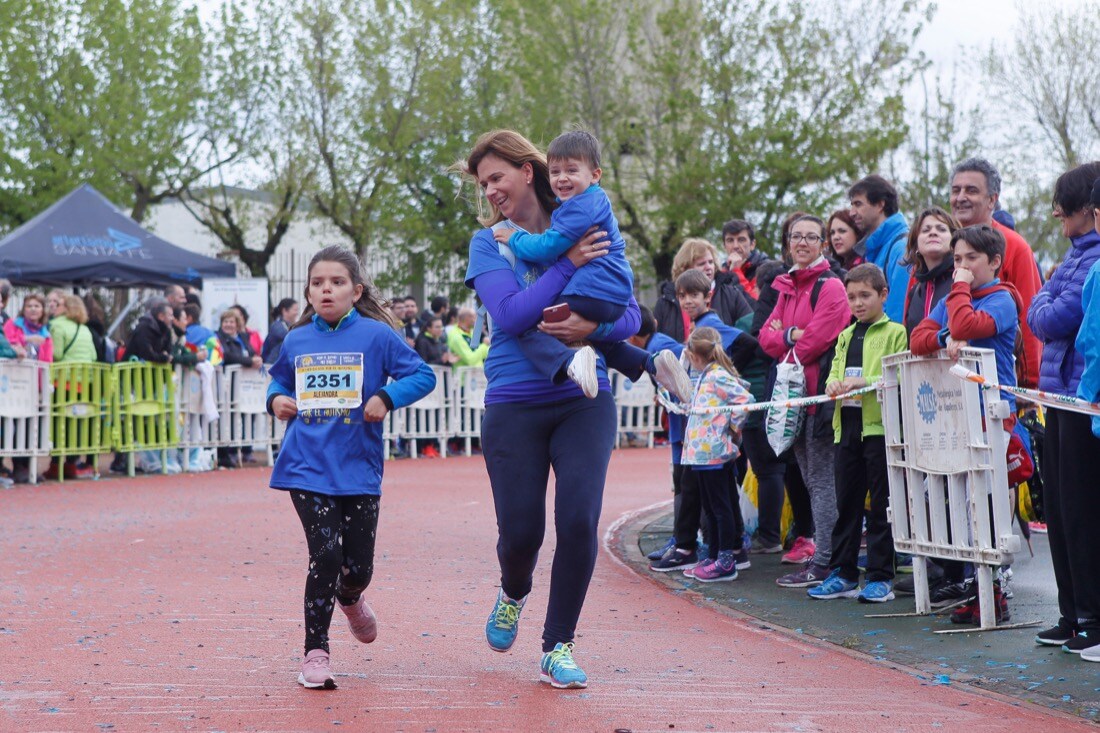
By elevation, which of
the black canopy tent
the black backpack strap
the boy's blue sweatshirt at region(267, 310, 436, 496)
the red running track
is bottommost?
the red running track

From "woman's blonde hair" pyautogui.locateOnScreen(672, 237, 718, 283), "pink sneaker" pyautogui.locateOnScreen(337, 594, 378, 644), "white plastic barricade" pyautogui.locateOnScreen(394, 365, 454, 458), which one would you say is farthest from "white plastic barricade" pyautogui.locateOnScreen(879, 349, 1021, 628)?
"white plastic barricade" pyautogui.locateOnScreen(394, 365, 454, 458)

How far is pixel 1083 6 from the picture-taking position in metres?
41.2

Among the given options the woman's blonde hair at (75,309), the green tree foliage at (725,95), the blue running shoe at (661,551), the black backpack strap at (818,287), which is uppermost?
the green tree foliage at (725,95)

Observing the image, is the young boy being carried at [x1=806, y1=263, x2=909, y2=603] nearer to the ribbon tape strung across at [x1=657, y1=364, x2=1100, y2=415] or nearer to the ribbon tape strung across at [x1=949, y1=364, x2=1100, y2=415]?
the ribbon tape strung across at [x1=657, y1=364, x2=1100, y2=415]

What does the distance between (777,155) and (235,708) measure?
30361mm

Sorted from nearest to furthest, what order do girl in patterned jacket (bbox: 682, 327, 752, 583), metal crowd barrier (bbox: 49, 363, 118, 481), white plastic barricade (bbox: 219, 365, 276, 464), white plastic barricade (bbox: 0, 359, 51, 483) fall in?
girl in patterned jacket (bbox: 682, 327, 752, 583)
white plastic barricade (bbox: 0, 359, 51, 483)
metal crowd barrier (bbox: 49, 363, 118, 481)
white plastic barricade (bbox: 219, 365, 276, 464)

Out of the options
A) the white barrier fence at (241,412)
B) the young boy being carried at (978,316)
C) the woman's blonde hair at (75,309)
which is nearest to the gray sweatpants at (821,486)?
the young boy being carried at (978,316)

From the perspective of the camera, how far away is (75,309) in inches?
656

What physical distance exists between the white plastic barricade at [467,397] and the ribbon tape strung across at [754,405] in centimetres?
1171

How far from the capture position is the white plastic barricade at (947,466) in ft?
22.5

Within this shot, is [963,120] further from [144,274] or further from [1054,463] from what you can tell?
[1054,463]

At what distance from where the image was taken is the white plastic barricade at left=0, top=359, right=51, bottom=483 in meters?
15.5

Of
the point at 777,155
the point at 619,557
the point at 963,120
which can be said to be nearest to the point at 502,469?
the point at 619,557

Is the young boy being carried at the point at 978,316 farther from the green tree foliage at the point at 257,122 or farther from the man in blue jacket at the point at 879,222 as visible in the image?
the green tree foliage at the point at 257,122
